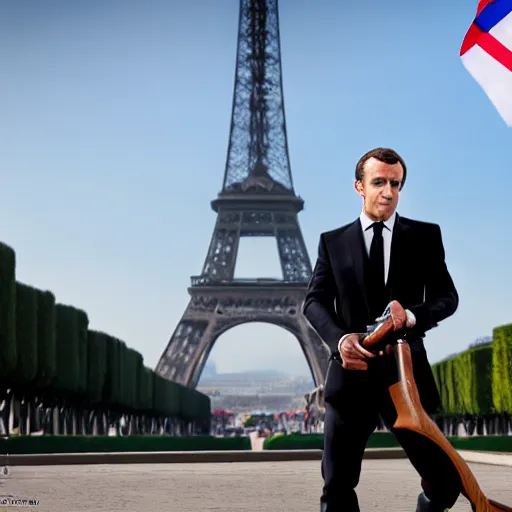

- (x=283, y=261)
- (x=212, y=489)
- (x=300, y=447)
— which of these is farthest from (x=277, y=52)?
(x=212, y=489)

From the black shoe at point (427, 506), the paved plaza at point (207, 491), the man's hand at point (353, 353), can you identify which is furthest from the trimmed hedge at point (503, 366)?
the man's hand at point (353, 353)

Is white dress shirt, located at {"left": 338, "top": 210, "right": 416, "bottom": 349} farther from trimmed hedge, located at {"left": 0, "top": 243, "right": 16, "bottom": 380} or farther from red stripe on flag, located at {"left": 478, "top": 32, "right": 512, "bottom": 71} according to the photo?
trimmed hedge, located at {"left": 0, "top": 243, "right": 16, "bottom": 380}

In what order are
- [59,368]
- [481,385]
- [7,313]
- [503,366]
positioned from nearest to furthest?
[7,313], [503,366], [59,368], [481,385]

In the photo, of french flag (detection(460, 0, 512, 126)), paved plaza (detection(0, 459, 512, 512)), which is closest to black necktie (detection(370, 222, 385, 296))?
french flag (detection(460, 0, 512, 126))

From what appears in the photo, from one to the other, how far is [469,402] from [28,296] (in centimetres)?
1614

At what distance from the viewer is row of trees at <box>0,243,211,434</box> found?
32.4 meters

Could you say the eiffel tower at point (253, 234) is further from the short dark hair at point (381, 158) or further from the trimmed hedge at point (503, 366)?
the short dark hair at point (381, 158)

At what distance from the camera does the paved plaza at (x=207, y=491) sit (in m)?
10.3

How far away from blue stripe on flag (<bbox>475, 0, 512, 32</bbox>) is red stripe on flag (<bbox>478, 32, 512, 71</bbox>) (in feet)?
0.12

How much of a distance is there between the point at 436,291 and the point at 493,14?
114 cm

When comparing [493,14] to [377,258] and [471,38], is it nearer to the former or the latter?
[471,38]

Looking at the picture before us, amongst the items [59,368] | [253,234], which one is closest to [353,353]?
[59,368]

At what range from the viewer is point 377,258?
4727mm

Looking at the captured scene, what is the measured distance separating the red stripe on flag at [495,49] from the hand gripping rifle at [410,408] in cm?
115
